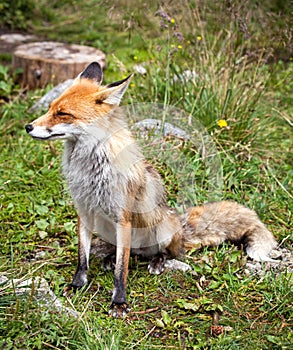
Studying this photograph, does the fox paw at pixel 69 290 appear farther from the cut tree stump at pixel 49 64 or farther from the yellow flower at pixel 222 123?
the cut tree stump at pixel 49 64

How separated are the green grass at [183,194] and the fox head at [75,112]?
87 cm

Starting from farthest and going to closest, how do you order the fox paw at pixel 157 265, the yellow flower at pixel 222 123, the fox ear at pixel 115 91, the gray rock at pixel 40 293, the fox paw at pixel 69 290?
the yellow flower at pixel 222 123
the fox paw at pixel 157 265
the fox paw at pixel 69 290
the fox ear at pixel 115 91
the gray rock at pixel 40 293

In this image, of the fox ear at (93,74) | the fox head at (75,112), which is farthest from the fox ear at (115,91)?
the fox ear at (93,74)

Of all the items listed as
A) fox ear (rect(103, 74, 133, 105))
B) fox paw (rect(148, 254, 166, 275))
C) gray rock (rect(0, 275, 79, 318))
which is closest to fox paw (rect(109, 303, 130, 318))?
gray rock (rect(0, 275, 79, 318))

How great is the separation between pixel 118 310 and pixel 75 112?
136cm

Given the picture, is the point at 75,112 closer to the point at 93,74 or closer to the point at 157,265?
the point at 93,74

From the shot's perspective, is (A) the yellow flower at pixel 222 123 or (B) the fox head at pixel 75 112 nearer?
(B) the fox head at pixel 75 112

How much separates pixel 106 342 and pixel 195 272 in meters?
1.12

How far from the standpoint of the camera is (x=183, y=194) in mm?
5027

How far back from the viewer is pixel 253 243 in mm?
4219

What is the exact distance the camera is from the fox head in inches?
132

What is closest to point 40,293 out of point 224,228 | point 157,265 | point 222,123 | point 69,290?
point 69,290

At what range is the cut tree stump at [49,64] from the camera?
291 inches

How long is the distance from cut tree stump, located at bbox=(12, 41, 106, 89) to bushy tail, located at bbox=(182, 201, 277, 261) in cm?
379
